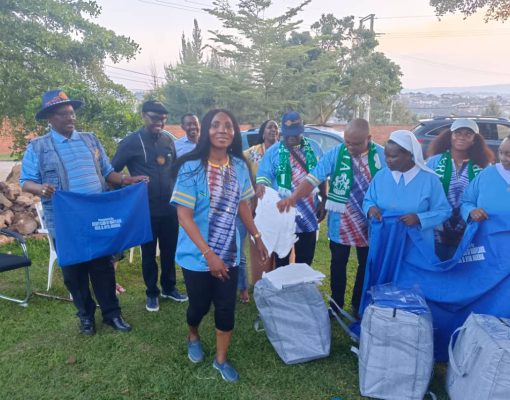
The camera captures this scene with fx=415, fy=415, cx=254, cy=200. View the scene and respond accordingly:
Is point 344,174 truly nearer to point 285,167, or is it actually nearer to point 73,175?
point 285,167

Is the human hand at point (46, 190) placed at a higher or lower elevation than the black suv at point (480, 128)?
higher

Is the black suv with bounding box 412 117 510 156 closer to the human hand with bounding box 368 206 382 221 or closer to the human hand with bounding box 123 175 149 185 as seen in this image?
the human hand with bounding box 368 206 382 221

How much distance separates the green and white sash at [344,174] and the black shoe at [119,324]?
80.1 inches

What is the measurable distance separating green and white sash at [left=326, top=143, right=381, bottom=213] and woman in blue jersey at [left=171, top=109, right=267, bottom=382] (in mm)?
899

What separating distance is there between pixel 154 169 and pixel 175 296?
1.30m

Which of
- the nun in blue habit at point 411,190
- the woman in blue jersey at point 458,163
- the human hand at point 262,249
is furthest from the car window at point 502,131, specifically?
the human hand at point 262,249

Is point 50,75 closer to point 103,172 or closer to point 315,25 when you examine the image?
point 103,172

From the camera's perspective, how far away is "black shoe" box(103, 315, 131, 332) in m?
3.56

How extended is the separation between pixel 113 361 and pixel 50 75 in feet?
19.1

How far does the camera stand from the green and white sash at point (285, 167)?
3.68m

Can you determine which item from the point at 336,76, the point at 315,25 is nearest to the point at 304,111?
the point at 336,76

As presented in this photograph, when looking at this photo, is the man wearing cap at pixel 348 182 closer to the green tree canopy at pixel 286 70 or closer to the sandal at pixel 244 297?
the sandal at pixel 244 297

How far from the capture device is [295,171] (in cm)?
368

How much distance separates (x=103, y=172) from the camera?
141 inches
